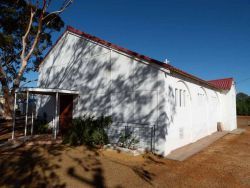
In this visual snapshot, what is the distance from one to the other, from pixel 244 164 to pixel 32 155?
7.90m

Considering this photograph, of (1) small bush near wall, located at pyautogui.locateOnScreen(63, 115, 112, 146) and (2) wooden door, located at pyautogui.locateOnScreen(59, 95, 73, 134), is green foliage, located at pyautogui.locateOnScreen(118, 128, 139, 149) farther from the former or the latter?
(2) wooden door, located at pyautogui.locateOnScreen(59, 95, 73, 134)

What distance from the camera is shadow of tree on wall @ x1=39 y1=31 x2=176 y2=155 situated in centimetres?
875

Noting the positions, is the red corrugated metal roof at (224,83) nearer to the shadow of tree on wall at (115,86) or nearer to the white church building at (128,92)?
the white church building at (128,92)

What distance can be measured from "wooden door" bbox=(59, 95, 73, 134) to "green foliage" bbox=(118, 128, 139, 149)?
4369 mm

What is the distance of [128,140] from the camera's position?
929 cm

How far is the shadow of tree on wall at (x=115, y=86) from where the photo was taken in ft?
28.7

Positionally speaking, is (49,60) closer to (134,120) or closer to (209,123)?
(134,120)

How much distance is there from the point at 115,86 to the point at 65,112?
428cm

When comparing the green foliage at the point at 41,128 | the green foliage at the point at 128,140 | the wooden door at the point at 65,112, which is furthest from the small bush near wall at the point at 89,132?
the green foliage at the point at 41,128

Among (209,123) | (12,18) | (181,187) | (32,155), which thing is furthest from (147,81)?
(12,18)

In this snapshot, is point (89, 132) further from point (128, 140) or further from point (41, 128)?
point (41, 128)

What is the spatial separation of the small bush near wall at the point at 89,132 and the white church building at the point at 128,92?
0.44 m

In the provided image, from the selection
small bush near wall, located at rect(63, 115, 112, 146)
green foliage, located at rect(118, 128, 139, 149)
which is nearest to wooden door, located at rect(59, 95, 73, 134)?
small bush near wall, located at rect(63, 115, 112, 146)

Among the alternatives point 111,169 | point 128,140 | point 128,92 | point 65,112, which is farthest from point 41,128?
point 111,169
